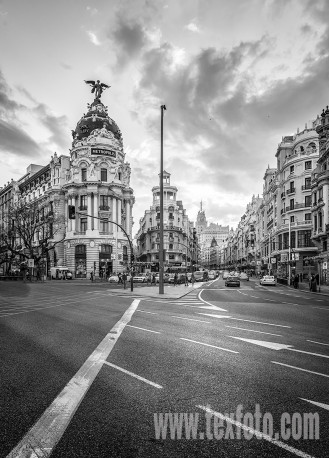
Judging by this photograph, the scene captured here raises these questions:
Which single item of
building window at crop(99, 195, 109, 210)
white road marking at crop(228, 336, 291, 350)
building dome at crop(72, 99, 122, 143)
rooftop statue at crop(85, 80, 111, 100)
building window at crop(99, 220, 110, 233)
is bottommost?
white road marking at crop(228, 336, 291, 350)

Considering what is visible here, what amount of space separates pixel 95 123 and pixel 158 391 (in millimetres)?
69631

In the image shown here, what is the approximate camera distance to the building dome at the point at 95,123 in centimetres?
6856

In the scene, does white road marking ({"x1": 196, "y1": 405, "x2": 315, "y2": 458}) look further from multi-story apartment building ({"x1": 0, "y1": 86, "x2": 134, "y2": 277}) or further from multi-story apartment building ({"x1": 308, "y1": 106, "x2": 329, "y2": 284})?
multi-story apartment building ({"x1": 0, "y1": 86, "x2": 134, "y2": 277})

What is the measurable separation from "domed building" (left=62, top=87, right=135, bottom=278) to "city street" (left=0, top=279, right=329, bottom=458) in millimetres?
55476

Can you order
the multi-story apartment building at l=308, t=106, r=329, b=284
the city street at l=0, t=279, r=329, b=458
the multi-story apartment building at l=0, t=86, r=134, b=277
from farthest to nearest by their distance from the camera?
the multi-story apartment building at l=0, t=86, r=134, b=277, the multi-story apartment building at l=308, t=106, r=329, b=284, the city street at l=0, t=279, r=329, b=458

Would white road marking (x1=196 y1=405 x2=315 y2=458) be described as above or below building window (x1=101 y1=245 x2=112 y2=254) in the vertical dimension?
below

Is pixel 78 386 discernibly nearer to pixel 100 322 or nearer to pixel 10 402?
pixel 10 402

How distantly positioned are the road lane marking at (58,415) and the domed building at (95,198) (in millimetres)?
58189

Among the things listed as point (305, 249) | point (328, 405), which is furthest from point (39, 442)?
point (305, 249)

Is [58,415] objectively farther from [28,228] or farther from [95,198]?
[95,198]

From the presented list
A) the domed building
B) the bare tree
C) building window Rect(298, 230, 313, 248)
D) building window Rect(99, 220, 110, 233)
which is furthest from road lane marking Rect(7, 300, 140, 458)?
building window Rect(99, 220, 110, 233)

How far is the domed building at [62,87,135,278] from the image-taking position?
6506 cm

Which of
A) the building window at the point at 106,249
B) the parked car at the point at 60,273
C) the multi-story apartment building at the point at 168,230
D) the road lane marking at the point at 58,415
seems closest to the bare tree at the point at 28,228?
the parked car at the point at 60,273

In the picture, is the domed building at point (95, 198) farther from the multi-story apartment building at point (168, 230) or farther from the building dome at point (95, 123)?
the multi-story apartment building at point (168, 230)
